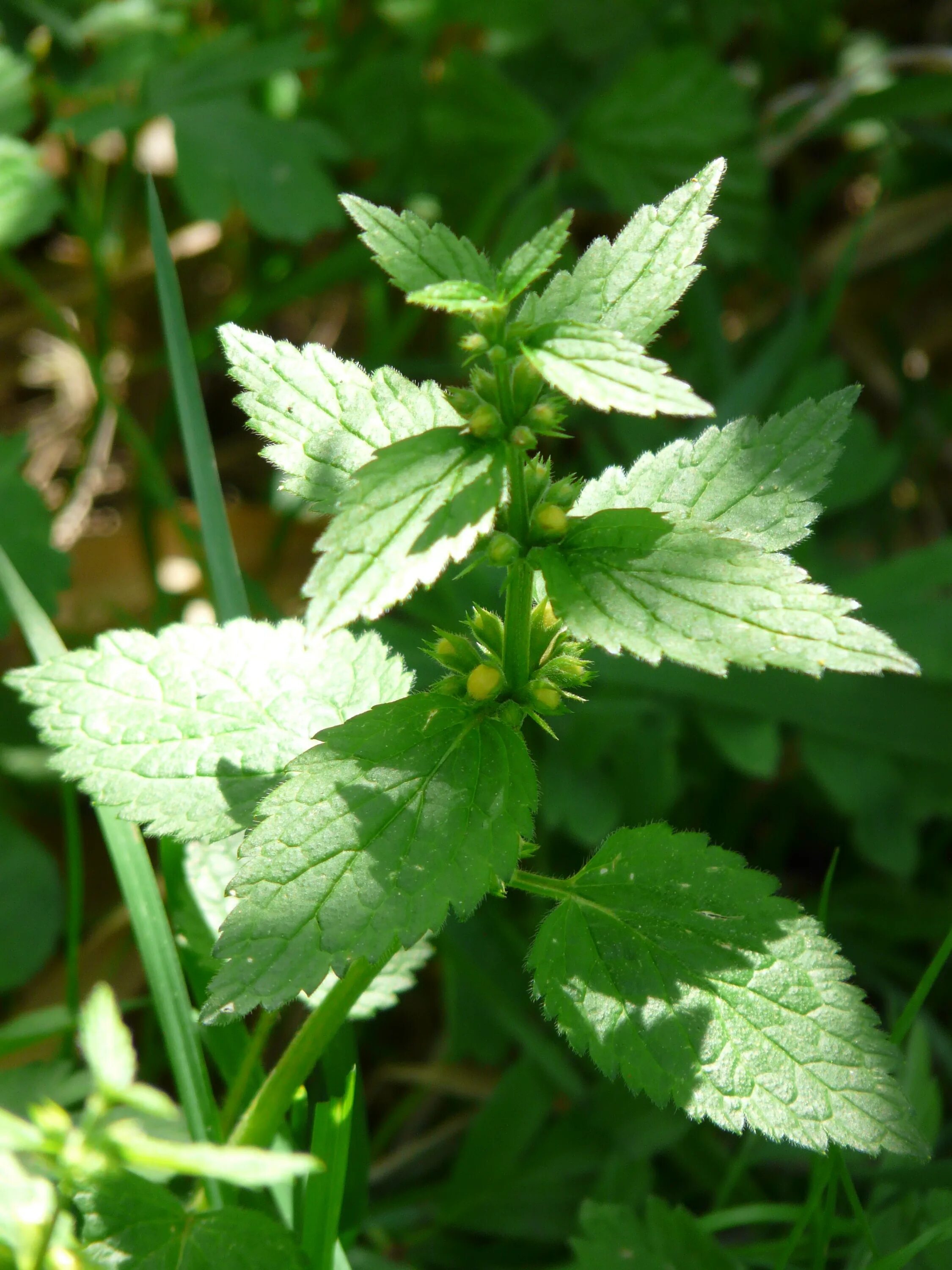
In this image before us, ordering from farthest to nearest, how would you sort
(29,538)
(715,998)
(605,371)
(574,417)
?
(574,417)
(29,538)
(715,998)
(605,371)

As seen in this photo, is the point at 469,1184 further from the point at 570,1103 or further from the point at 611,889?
the point at 611,889

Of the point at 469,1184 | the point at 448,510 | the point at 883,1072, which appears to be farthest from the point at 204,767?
the point at 469,1184

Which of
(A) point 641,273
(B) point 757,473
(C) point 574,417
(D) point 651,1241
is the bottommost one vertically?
(D) point 651,1241

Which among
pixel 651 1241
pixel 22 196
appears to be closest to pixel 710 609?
pixel 651 1241

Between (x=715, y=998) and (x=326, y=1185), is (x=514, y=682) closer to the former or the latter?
(x=715, y=998)

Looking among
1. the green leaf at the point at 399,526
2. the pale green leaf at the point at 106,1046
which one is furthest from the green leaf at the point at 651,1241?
the green leaf at the point at 399,526

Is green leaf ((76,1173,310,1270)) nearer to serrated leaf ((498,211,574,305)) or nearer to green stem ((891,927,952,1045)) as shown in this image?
green stem ((891,927,952,1045))

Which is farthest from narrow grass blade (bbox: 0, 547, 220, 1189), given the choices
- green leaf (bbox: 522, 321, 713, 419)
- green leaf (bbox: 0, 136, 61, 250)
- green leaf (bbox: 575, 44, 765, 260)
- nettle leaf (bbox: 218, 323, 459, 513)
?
green leaf (bbox: 575, 44, 765, 260)
